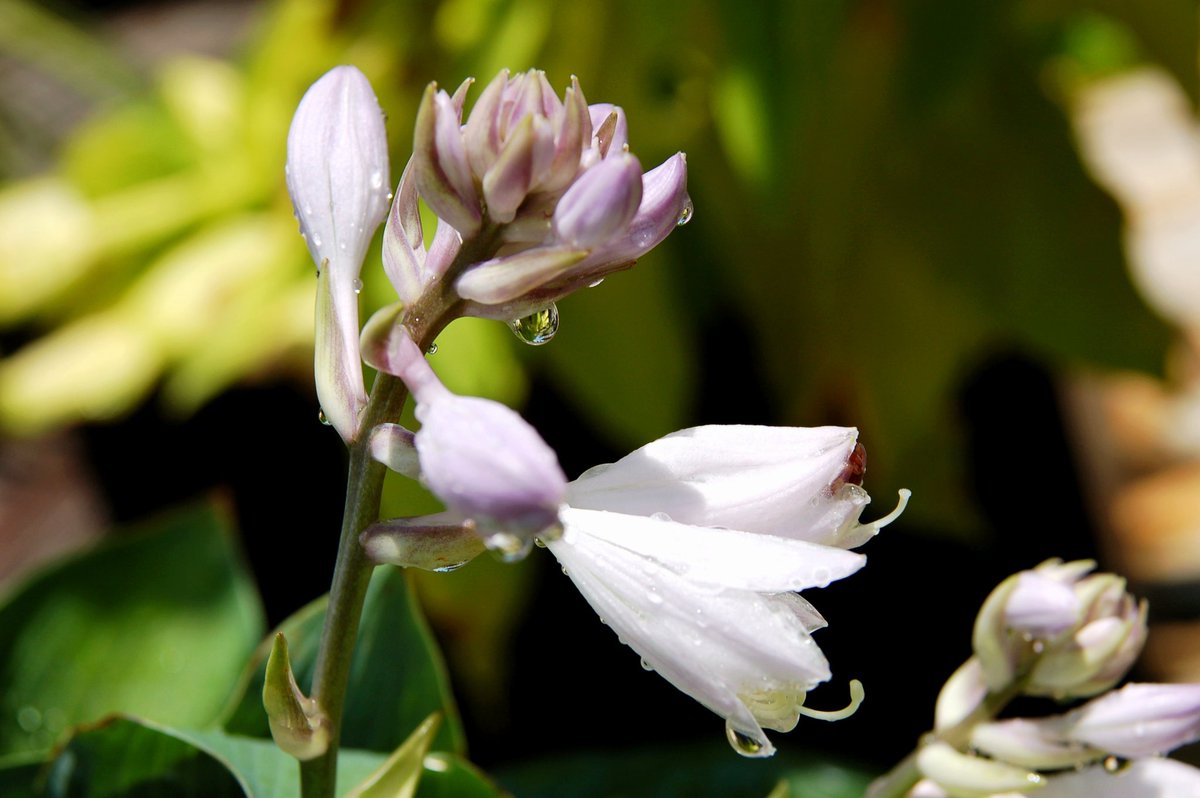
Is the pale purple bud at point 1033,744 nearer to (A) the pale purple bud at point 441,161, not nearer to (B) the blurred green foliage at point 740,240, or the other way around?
(A) the pale purple bud at point 441,161

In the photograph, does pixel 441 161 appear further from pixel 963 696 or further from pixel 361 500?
pixel 963 696

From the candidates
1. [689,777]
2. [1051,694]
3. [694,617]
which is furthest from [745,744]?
[689,777]

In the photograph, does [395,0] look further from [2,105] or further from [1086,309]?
[2,105]

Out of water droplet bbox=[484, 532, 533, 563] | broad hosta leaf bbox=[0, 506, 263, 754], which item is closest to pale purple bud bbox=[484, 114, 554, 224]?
water droplet bbox=[484, 532, 533, 563]

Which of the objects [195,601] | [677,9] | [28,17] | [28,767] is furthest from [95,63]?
[28,767]

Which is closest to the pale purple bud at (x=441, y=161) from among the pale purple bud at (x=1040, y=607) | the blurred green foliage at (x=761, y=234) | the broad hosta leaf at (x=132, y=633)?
the pale purple bud at (x=1040, y=607)

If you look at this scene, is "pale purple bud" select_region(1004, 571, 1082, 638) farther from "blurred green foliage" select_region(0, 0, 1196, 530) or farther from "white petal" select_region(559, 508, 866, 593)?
"blurred green foliage" select_region(0, 0, 1196, 530)
